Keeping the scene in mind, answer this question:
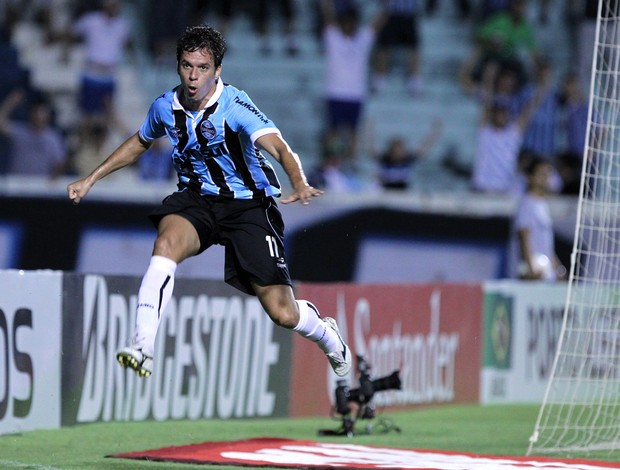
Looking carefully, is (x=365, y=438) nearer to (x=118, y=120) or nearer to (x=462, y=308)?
(x=462, y=308)

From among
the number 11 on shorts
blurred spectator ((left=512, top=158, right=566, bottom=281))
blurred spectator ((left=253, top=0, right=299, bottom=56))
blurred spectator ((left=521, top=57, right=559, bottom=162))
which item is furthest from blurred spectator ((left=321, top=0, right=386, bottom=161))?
the number 11 on shorts

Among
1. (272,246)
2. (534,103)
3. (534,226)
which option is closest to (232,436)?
(272,246)

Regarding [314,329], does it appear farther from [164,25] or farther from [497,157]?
[164,25]

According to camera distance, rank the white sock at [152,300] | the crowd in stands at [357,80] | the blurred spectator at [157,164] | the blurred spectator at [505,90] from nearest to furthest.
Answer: the white sock at [152,300] → the blurred spectator at [157,164] → the crowd in stands at [357,80] → the blurred spectator at [505,90]

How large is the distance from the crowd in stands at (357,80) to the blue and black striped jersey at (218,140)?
7456 millimetres

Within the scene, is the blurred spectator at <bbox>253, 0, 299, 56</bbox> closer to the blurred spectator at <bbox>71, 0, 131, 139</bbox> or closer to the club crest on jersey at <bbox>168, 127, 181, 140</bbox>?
the blurred spectator at <bbox>71, 0, 131, 139</bbox>

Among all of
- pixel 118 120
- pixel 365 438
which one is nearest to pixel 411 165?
pixel 118 120

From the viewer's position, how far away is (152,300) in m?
6.98

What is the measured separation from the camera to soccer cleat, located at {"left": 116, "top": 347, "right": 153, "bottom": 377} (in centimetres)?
668

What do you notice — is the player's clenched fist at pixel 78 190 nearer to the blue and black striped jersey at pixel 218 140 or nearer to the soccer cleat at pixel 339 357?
the blue and black striped jersey at pixel 218 140

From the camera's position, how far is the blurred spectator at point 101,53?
1614 centimetres

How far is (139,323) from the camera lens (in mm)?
6883

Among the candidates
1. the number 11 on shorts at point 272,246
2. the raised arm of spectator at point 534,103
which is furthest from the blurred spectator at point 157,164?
the number 11 on shorts at point 272,246

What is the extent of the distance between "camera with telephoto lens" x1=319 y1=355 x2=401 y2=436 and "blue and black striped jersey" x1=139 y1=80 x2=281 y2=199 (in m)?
2.46
